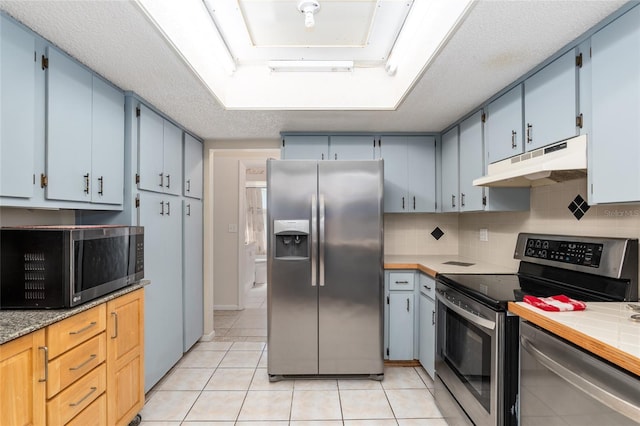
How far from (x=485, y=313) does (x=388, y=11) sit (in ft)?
5.55

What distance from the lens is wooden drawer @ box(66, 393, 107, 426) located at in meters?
1.50

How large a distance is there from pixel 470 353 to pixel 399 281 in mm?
1035

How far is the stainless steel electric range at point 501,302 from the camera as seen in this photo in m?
1.53

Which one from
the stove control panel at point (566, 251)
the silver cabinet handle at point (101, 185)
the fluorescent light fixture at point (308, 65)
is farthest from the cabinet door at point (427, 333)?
the silver cabinet handle at point (101, 185)

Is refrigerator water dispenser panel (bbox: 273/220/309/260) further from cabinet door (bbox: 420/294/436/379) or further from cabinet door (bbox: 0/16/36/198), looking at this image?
cabinet door (bbox: 0/16/36/198)

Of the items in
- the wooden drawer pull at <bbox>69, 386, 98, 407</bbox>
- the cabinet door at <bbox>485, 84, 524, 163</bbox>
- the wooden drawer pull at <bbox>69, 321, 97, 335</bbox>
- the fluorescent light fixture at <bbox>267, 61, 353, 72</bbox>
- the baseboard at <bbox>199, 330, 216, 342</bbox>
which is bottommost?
the baseboard at <bbox>199, 330, 216, 342</bbox>

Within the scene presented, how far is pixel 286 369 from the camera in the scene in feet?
8.62

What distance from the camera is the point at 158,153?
2.54 meters

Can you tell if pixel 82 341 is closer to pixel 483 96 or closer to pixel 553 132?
pixel 553 132

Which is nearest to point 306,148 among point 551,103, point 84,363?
point 551,103

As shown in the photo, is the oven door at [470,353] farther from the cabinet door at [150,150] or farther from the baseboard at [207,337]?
the baseboard at [207,337]

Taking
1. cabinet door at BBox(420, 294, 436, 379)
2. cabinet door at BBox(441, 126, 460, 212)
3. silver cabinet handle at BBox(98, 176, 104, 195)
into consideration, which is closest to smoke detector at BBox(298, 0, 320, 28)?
silver cabinet handle at BBox(98, 176, 104, 195)

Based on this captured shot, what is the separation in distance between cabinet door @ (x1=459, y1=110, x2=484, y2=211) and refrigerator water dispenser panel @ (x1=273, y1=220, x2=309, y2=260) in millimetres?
1314

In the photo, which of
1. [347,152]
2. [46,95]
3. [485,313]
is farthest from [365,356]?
[46,95]
